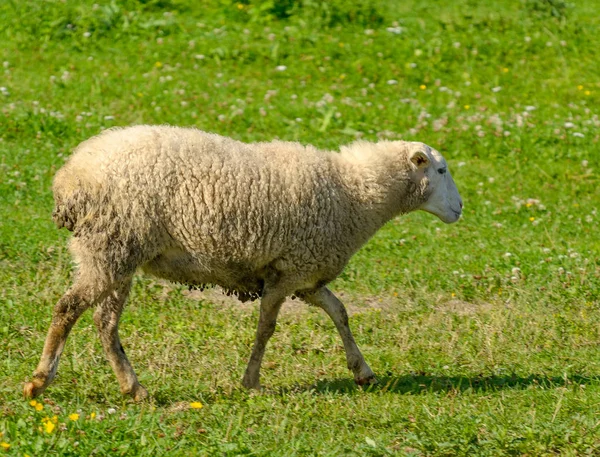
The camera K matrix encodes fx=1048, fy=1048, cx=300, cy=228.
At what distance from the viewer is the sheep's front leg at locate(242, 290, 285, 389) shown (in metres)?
6.88

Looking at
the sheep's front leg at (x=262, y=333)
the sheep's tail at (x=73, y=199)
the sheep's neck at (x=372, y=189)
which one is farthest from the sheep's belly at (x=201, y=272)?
the sheep's neck at (x=372, y=189)

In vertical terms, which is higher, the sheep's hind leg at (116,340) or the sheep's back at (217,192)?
the sheep's back at (217,192)

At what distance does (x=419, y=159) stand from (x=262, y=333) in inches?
65.7

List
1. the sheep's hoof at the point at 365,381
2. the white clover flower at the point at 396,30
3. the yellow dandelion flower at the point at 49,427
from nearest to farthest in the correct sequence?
the yellow dandelion flower at the point at 49,427 < the sheep's hoof at the point at 365,381 < the white clover flower at the point at 396,30

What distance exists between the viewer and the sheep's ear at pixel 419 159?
7328 millimetres

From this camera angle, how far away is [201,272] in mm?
6672

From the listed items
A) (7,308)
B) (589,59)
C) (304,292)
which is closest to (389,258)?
(304,292)

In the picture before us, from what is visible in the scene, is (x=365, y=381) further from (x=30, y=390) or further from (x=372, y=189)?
(x=30, y=390)

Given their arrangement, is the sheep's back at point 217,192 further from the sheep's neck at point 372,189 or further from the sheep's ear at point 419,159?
the sheep's ear at point 419,159

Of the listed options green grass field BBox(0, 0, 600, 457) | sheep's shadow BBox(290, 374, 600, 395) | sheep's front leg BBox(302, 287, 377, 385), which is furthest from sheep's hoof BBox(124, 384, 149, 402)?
sheep's front leg BBox(302, 287, 377, 385)

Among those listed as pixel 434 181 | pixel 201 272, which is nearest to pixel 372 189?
pixel 434 181

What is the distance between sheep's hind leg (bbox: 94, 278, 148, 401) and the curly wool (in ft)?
1.04

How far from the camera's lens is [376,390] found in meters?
6.92

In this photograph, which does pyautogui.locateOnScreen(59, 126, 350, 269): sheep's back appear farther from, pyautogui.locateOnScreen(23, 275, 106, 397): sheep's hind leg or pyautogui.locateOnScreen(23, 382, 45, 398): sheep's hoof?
pyautogui.locateOnScreen(23, 382, 45, 398): sheep's hoof
